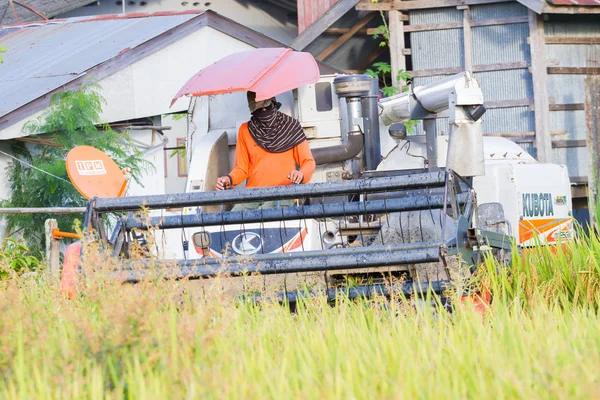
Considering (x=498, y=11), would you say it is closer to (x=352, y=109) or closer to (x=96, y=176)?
(x=352, y=109)

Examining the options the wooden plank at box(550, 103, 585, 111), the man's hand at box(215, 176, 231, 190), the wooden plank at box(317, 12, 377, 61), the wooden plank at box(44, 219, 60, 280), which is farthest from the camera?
the wooden plank at box(317, 12, 377, 61)

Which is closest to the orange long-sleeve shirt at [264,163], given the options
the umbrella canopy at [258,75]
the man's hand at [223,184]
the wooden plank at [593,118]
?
the man's hand at [223,184]

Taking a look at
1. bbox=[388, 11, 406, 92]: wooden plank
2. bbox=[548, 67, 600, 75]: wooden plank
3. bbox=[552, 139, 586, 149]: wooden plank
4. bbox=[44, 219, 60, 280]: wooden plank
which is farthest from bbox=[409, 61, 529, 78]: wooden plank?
bbox=[44, 219, 60, 280]: wooden plank

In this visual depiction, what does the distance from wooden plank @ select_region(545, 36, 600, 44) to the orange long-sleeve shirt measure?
24.6ft

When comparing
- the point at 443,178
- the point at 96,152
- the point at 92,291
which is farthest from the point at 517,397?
the point at 96,152

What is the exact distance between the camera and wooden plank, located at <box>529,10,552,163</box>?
14742 millimetres

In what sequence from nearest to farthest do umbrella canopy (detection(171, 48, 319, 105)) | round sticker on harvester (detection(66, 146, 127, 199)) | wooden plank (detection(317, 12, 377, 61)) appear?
umbrella canopy (detection(171, 48, 319, 105)) → round sticker on harvester (detection(66, 146, 127, 199)) → wooden plank (detection(317, 12, 377, 61))

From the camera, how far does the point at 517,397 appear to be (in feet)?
11.6

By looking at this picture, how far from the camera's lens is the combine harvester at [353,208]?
243 inches

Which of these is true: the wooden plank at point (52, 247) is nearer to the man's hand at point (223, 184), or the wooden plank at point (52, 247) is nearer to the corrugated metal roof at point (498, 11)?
the man's hand at point (223, 184)

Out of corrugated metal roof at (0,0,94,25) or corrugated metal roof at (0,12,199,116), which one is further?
corrugated metal roof at (0,0,94,25)

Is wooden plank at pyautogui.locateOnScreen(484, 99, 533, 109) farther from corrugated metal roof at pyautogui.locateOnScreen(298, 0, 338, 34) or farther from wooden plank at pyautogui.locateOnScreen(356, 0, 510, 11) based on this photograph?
corrugated metal roof at pyautogui.locateOnScreen(298, 0, 338, 34)

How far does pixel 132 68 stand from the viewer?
14594 mm

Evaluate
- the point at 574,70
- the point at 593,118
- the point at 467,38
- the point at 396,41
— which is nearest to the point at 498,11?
the point at 467,38
